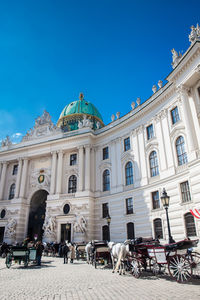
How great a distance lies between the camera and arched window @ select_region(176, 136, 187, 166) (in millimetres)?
22011

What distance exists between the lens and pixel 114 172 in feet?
102

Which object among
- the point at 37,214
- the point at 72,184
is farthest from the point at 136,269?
the point at 37,214

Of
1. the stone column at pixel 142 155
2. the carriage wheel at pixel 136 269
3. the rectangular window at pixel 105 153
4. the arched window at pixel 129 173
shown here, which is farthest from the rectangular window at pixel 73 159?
the carriage wheel at pixel 136 269

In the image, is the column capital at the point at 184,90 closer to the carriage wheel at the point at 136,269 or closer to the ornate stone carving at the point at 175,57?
the ornate stone carving at the point at 175,57

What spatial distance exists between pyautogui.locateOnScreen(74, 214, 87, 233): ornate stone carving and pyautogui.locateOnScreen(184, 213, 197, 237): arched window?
46.0 ft

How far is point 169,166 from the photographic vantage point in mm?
23359

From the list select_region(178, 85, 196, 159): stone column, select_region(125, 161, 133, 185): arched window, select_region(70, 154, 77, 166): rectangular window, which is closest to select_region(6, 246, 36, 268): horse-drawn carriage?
select_region(178, 85, 196, 159): stone column

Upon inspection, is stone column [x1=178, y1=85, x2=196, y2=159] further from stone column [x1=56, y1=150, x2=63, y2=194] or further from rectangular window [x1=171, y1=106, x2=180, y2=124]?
stone column [x1=56, y1=150, x2=63, y2=194]

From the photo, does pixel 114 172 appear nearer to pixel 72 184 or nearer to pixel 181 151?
pixel 72 184

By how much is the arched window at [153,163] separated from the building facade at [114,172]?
71 millimetres

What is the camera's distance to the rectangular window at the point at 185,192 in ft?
67.0

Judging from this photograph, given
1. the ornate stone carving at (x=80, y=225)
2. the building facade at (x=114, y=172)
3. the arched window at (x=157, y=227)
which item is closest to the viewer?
the building facade at (x=114, y=172)

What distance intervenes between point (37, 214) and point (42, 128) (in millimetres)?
15490

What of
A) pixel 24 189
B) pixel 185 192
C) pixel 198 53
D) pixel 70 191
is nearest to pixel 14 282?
pixel 185 192
